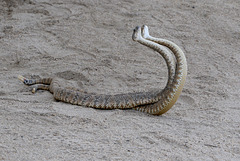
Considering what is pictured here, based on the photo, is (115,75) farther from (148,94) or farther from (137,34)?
(137,34)

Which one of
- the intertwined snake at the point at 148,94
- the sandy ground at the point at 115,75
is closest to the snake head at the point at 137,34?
the intertwined snake at the point at 148,94

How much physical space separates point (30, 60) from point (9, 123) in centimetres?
341

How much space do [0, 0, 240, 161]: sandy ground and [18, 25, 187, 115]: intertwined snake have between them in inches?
5.8

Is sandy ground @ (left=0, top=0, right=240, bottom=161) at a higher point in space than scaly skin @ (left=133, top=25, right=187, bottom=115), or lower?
lower

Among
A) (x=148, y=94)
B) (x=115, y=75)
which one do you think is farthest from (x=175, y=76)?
(x=115, y=75)

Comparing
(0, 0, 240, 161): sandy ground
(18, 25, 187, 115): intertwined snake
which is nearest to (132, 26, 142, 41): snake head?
(18, 25, 187, 115): intertwined snake

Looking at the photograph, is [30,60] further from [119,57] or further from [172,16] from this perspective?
[172,16]

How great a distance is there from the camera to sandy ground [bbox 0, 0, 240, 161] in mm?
4039

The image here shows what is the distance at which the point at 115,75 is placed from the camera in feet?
23.1

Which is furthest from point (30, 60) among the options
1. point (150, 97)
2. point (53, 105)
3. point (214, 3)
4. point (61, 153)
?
point (214, 3)

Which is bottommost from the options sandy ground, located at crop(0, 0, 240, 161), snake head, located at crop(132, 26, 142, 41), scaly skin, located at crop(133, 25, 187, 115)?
sandy ground, located at crop(0, 0, 240, 161)

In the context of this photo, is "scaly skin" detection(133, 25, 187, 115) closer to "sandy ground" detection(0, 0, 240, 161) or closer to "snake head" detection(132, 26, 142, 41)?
"snake head" detection(132, 26, 142, 41)

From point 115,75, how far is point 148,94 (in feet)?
5.25

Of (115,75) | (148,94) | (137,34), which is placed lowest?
(115,75)
